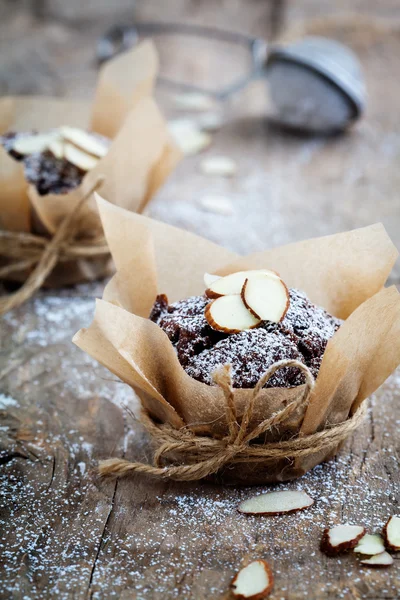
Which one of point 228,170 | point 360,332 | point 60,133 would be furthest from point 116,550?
point 228,170

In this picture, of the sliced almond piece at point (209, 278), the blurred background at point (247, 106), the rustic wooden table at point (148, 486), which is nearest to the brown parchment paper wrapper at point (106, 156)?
the rustic wooden table at point (148, 486)

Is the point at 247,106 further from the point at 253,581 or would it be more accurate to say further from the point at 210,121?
the point at 253,581

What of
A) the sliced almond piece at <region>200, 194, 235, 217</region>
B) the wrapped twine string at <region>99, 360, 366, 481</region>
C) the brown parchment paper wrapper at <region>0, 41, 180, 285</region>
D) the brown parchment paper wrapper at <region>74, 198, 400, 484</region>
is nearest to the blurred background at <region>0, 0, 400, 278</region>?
the sliced almond piece at <region>200, 194, 235, 217</region>

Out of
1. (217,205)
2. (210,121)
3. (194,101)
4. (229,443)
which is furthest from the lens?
(194,101)

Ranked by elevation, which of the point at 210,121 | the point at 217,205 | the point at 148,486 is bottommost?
the point at 148,486

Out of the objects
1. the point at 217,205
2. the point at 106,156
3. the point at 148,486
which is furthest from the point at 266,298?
the point at 217,205

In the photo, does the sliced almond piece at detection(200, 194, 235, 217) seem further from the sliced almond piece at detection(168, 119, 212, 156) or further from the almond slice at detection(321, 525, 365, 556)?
the almond slice at detection(321, 525, 365, 556)

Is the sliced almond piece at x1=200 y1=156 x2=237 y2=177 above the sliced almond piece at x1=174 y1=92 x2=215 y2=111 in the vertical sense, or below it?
below
